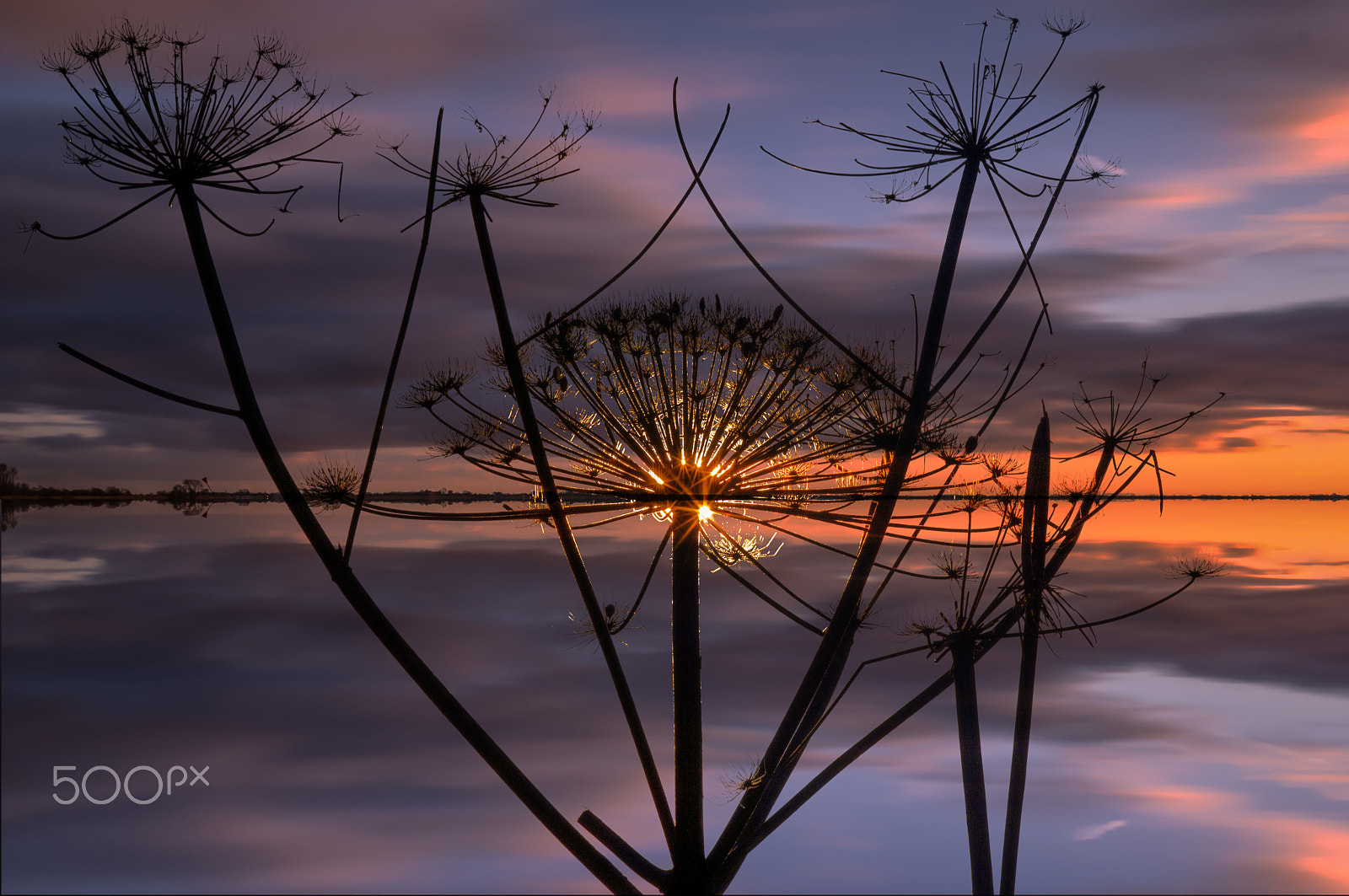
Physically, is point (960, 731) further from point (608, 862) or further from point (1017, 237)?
point (1017, 237)

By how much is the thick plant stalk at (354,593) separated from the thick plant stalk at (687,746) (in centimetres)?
54

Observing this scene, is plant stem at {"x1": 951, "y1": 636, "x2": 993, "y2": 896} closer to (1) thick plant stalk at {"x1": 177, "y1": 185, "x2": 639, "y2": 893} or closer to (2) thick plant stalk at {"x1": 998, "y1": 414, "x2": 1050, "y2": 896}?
(2) thick plant stalk at {"x1": 998, "y1": 414, "x2": 1050, "y2": 896}

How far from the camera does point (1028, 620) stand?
29.1ft

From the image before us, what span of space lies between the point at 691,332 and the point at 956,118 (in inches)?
112

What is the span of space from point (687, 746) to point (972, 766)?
8.54 ft

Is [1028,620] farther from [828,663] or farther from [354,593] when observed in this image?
[354,593]

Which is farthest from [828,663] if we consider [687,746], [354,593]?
[354,593]

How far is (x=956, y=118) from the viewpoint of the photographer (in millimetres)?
7695

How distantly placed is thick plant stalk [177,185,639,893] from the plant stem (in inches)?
121

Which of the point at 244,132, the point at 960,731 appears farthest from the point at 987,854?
the point at 244,132

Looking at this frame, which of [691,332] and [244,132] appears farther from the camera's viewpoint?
[691,332]

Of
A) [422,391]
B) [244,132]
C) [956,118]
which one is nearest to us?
[244,132]

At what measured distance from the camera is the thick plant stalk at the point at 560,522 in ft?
23.0

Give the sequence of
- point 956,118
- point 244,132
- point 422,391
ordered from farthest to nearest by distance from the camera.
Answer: point 422,391 < point 956,118 < point 244,132
